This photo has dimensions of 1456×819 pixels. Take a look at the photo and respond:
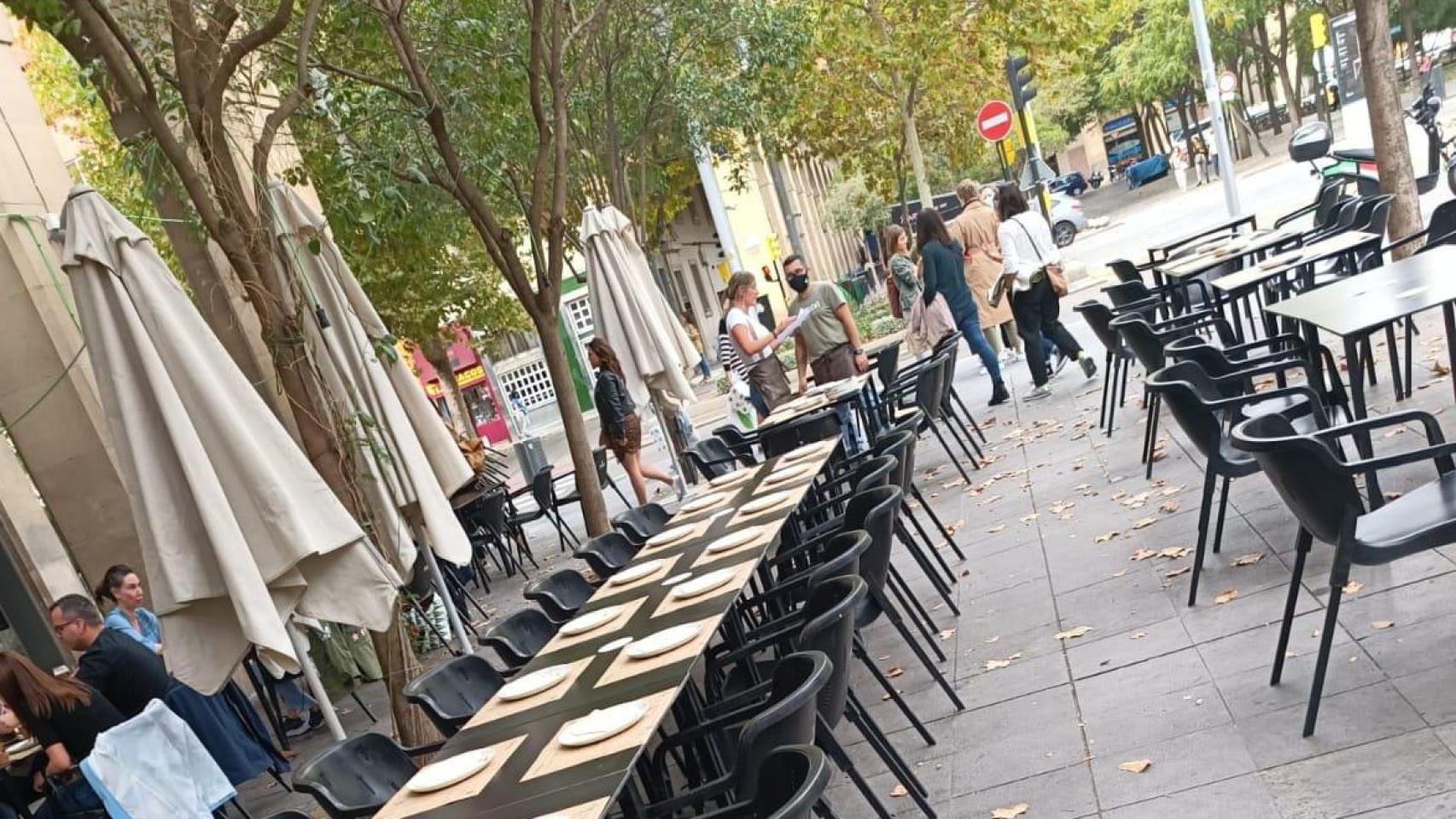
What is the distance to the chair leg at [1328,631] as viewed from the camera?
359 centimetres

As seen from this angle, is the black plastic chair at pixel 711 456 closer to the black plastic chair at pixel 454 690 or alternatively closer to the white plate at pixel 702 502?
the white plate at pixel 702 502

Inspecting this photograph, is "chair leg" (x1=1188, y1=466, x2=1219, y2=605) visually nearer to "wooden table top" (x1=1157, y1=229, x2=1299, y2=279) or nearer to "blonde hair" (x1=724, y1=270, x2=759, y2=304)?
"wooden table top" (x1=1157, y1=229, x2=1299, y2=279)

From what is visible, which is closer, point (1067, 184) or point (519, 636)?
point (519, 636)

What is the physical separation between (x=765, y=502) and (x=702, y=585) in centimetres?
140

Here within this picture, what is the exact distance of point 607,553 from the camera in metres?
6.82

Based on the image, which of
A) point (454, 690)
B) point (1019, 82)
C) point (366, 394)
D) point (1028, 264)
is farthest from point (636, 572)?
point (1019, 82)

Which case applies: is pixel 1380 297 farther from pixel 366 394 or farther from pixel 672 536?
pixel 366 394

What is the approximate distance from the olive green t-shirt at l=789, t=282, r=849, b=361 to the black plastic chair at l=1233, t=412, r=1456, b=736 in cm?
681

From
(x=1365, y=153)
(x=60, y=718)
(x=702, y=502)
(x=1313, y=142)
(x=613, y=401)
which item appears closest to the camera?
(x=60, y=718)

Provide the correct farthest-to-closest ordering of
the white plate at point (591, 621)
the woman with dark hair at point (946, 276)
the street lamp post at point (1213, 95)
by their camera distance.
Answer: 1. the street lamp post at point (1213, 95)
2. the woman with dark hair at point (946, 276)
3. the white plate at point (591, 621)

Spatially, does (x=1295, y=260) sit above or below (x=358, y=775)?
above

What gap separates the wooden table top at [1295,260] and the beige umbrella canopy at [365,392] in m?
4.71

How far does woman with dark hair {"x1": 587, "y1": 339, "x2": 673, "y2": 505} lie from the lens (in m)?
10.8

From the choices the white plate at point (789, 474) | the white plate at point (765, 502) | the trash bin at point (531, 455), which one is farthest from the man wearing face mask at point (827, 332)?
the trash bin at point (531, 455)
